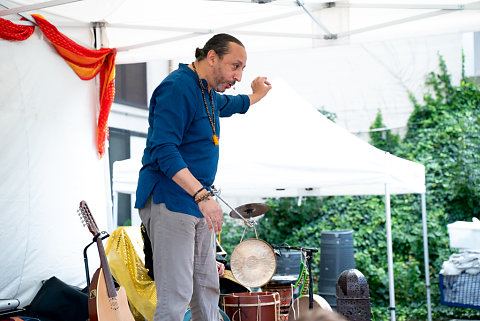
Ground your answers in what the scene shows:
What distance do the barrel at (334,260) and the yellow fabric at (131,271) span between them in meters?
2.58

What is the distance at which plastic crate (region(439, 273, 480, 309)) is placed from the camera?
520 cm

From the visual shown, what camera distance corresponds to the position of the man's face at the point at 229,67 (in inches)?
81.2

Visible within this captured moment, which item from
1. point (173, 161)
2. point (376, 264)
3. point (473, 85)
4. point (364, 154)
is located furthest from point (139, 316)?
point (473, 85)

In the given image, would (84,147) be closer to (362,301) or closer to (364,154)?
(364,154)

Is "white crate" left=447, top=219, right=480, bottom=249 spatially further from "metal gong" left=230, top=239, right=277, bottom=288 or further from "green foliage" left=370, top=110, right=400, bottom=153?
"green foliage" left=370, top=110, right=400, bottom=153

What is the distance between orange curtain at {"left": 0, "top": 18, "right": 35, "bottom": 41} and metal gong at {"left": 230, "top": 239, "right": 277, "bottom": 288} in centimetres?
210

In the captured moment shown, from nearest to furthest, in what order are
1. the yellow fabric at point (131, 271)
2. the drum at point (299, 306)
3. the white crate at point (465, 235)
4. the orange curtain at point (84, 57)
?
1. the orange curtain at point (84, 57)
2. the yellow fabric at point (131, 271)
3. the drum at point (299, 306)
4. the white crate at point (465, 235)

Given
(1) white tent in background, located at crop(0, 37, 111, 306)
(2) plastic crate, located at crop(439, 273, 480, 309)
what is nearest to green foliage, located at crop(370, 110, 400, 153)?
(2) plastic crate, located at crop(439, 273, 480, 309)

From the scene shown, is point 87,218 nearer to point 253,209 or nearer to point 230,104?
point 230,104

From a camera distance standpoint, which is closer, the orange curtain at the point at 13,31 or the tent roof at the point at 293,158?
the orange curtain at the point at 13,31

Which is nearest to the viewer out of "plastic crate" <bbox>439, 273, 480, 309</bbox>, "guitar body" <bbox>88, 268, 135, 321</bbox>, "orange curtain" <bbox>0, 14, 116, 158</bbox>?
"guitar body" <bbox>88, 268, 135, 321</bbox>

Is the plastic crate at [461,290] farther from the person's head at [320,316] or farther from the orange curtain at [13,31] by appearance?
the person's head at [320,316]

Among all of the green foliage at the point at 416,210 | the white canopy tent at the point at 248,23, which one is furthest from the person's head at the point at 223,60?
the green foliage at the point at 416,210

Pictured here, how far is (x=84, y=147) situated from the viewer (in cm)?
439
